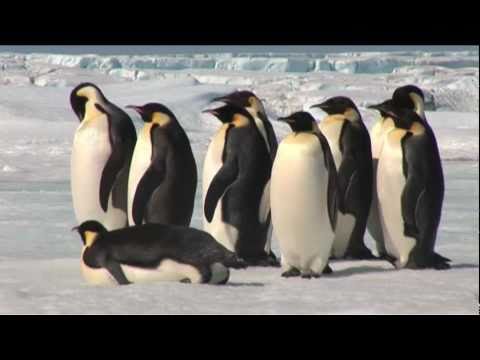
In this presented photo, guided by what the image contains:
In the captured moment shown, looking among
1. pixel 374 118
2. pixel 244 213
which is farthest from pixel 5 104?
pixel 244 213

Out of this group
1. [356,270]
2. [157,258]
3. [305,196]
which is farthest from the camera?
[356,270]

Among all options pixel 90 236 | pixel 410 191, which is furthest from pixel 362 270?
pixel 90 236

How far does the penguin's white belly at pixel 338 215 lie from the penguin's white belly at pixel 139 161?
3.28ft

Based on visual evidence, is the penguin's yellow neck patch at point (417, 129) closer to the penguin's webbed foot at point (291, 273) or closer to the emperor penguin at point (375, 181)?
the emperor penguin at point (375, 181)

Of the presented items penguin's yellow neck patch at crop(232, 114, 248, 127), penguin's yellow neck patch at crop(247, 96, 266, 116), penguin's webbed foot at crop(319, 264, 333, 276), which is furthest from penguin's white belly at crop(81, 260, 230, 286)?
penguin's yellow neck patch at crop(247, 96, 266, 116)

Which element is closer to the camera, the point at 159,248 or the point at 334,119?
the point at 159,248

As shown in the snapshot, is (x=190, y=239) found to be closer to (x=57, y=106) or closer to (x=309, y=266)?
(x=309, y=266)

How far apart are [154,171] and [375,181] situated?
47.5 inches

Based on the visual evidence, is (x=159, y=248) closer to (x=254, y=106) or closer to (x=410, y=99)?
(x=254, y=106)

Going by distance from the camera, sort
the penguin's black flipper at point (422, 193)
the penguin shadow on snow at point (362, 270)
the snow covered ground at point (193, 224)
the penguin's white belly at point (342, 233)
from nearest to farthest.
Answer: the snow covered ground at point (193, 224) < the penguin shadow on snow at point (362, 270) < the penguin's black flipper at point (422, 193) < the penguin's white belly at point (342, 233)

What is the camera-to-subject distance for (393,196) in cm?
521

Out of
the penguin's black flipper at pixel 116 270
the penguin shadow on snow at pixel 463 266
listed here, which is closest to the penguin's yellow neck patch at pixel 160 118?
the penguin's black flipper at pixel 116 270

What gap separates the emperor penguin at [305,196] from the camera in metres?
4.82

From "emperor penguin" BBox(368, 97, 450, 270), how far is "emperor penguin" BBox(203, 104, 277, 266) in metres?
0.64
